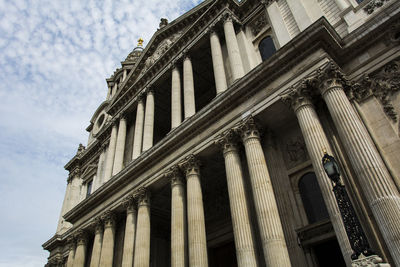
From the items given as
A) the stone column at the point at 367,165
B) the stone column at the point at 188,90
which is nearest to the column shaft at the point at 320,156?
the stone column at the point at 367,165

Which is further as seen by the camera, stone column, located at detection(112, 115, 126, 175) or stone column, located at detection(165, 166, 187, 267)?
stone column, located at detection(112, 115, 126, 175)

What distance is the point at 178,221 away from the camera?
15.3 metres

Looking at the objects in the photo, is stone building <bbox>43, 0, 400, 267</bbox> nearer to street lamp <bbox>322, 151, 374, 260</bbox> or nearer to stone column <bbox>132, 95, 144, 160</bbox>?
stone column <bbox>132, 95, 144, 160</bbox>

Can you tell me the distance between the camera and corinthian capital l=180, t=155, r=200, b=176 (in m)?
16.0

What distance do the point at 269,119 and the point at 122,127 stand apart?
50.2ft

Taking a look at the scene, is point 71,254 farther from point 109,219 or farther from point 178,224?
point 178,224

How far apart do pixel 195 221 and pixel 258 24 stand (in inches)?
512

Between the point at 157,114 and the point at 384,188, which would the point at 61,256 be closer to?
the point at 157,114

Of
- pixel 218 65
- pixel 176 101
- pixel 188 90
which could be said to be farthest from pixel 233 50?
pixel 176 101

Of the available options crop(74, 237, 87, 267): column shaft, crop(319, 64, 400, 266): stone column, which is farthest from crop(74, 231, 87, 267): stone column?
crop(319, 64, 400, 266): stone column

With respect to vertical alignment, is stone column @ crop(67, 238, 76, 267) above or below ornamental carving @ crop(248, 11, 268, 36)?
below

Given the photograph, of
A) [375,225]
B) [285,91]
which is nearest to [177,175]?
[285,91]

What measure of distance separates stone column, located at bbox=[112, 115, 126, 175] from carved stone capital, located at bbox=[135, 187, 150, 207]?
5.22 metres

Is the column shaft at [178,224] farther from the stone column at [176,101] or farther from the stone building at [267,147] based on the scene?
the stone column at [176,101]
